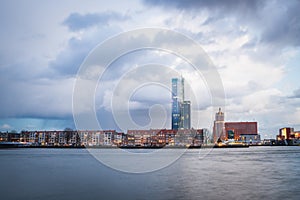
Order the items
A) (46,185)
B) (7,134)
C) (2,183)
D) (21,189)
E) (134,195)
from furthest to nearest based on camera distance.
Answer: (7,134) → (2,183) → (46,185) → (21,189) → (134,195)

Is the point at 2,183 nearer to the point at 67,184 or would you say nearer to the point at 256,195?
the point at 67,184

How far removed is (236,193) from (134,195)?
5.97m

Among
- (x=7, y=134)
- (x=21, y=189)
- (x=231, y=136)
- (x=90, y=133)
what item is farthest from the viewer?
(x=231, y=136)

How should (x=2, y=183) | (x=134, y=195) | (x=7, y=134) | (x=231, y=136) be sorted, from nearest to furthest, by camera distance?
(x=134, y=195) → (x=2, y=183) → (x=7, y=134) → (x=231, y=136)

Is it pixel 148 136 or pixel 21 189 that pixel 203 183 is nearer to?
pixel 21 189

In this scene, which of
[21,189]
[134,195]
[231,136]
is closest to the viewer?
[134,195]

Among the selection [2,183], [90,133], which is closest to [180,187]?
[2,183]

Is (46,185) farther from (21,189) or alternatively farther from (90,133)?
(90,133)

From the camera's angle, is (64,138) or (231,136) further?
(231,136)

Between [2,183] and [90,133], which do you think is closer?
[2,183]

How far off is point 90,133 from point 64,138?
66.9 ft

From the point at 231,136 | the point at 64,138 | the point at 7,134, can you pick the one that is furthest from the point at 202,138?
the point at 7,134

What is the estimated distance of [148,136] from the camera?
17338cm

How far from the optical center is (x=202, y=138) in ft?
574
